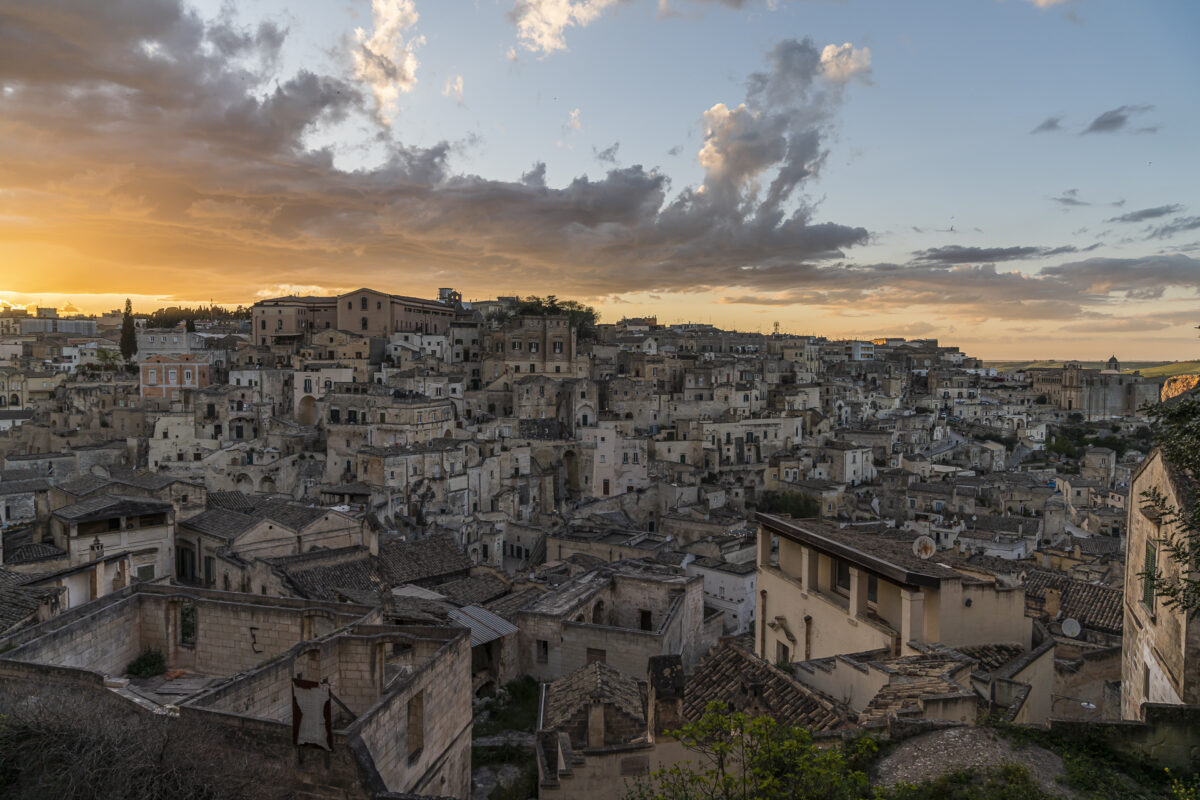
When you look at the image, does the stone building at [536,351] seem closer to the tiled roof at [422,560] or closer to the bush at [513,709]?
the tiled roof at [422,560]

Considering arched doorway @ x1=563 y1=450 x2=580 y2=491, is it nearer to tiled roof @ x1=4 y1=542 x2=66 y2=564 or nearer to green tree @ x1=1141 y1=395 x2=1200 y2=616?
tiled roof @ x1=4 y1=542 x2=66 y2=564

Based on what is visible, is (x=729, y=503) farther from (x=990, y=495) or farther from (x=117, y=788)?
(x=117, y=788)

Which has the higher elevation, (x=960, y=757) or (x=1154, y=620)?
(x=1154, y=620)

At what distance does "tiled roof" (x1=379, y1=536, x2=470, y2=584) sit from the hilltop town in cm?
14

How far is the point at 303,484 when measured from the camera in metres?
38.1

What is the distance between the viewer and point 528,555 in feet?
111

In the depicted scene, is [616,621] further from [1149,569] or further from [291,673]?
[1149,569]

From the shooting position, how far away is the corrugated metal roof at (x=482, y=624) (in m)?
17.5

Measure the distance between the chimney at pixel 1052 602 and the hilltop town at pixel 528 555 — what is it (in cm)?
6

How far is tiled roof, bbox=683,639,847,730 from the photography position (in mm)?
8117

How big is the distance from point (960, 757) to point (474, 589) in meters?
17.0

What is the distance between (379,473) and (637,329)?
67.9 m

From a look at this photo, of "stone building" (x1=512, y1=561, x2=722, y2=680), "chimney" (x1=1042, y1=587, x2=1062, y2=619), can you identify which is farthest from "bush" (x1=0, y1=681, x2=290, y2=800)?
"chimney" (x1=1042, y1=587, x2=1062, y2=619)

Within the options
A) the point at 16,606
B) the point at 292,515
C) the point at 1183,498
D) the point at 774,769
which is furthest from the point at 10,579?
the point at 1183,498
